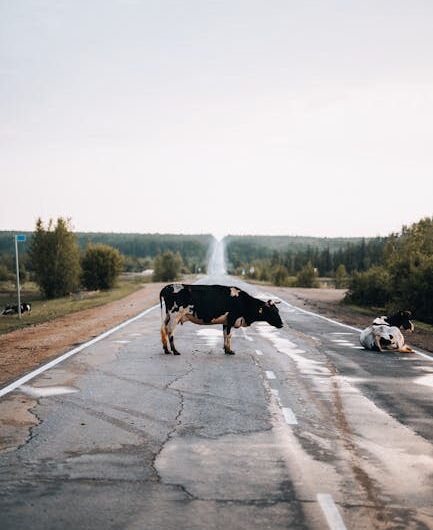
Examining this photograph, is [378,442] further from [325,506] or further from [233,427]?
[325,506]

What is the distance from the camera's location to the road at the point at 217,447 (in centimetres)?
505

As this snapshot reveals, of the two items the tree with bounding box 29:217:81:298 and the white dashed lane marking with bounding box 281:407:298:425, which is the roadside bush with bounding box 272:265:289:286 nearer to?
the tree with bounding box 29:217:81:298

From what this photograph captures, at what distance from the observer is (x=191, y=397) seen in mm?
9625

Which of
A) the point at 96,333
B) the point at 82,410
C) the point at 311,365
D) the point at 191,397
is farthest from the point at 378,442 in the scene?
the point at 96,333

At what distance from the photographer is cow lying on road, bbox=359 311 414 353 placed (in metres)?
16.2

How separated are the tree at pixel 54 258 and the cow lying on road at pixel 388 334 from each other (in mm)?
53349

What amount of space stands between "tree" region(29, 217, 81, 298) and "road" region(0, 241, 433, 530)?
179ft

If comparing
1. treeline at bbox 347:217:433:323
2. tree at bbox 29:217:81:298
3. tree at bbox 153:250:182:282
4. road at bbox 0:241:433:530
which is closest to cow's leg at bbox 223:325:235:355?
road at bbox 0:241:433:530

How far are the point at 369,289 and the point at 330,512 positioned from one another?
39684 mm

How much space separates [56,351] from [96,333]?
4.69m

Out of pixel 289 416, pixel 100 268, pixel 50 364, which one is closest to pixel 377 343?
pixel 289 416

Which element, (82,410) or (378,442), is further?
(82,410)

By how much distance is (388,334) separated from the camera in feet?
54.1

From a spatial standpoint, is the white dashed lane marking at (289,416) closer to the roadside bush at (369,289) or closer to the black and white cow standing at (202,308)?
the black and white cow standing at (202,308)
